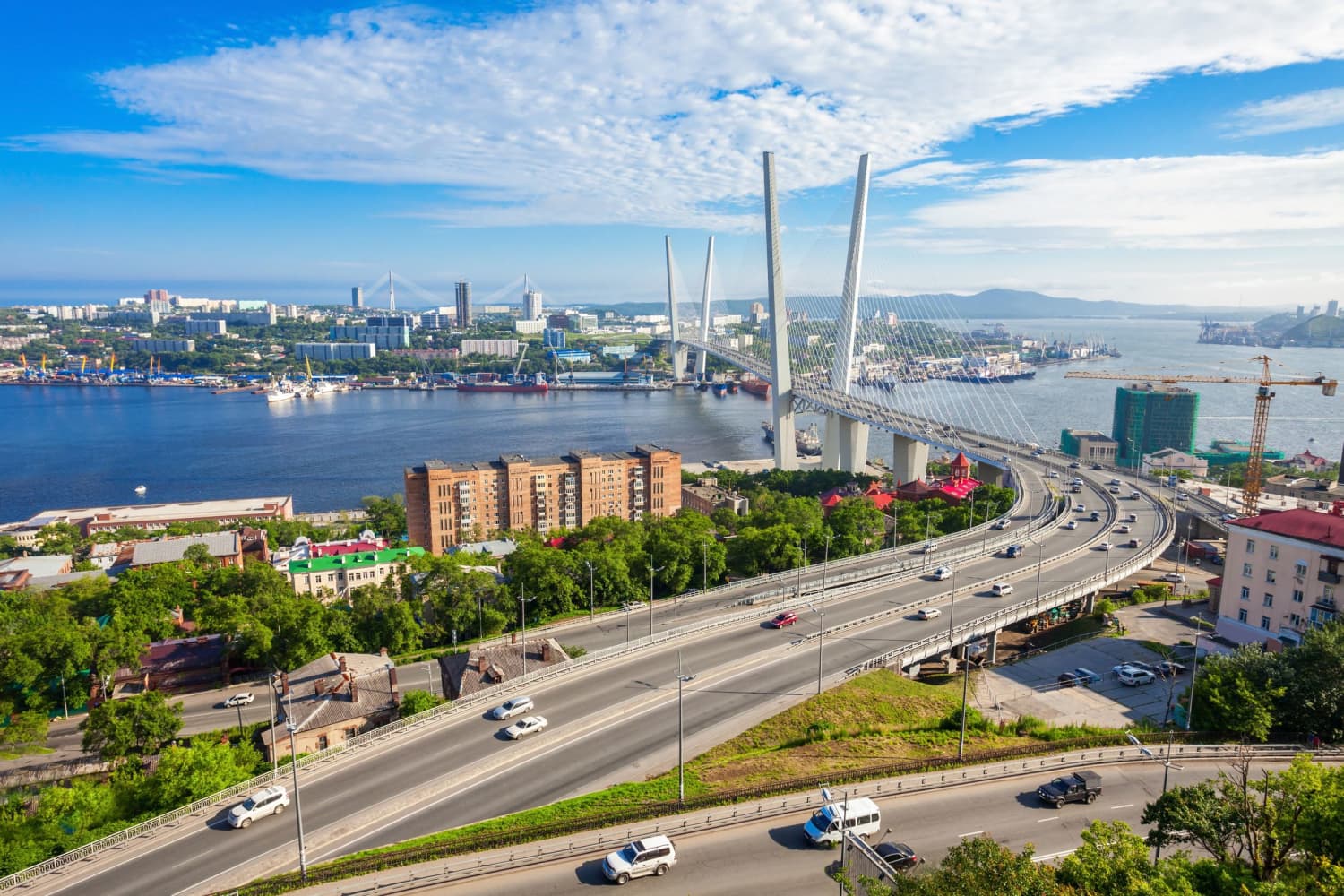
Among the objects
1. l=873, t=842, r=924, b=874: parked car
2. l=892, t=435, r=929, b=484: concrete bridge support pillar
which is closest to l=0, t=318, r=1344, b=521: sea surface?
l=892, t=435, r=929, b=484: concrete bridge support pillar

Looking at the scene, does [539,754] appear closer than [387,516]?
Yes

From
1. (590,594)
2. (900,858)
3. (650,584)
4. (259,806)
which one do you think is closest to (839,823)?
(900,858)

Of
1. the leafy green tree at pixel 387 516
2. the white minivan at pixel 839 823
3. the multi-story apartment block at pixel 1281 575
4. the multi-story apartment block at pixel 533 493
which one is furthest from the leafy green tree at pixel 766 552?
the leafy green tree at pixel 387 516

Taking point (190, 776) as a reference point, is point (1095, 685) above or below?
below

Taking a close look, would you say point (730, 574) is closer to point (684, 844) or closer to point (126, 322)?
point (684, 844)

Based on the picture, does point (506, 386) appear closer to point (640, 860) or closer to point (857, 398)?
point (857, 398)

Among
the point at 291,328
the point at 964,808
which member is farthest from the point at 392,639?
the point at 291,328
